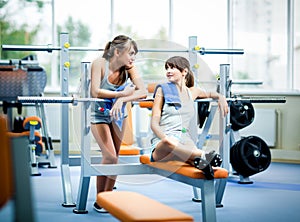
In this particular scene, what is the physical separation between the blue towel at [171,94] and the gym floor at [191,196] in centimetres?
76

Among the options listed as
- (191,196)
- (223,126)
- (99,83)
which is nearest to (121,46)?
(99,83)

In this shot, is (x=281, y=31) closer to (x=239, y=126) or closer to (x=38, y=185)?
(x=239, y=126)

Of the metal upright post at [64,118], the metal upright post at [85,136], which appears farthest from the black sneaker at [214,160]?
the metal upright post at [64,118]

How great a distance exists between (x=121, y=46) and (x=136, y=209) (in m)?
1.82

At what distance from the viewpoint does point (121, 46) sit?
351cm

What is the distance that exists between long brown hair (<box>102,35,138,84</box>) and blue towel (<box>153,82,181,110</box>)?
29cm

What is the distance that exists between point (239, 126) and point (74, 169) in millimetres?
1927

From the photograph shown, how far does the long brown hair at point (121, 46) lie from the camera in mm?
3506

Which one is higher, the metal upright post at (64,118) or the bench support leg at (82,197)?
the metal upright post at (64,118)

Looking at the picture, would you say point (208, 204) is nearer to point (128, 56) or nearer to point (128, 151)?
point (128, 56)

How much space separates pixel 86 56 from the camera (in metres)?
7.23

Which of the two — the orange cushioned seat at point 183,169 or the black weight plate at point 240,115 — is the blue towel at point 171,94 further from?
the black weight plate at point 240,115

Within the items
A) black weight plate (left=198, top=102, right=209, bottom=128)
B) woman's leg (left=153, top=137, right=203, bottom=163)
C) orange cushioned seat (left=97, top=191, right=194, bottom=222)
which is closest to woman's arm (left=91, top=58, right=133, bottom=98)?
woman's leg (left=153, top=137, right=203, bottom=163)

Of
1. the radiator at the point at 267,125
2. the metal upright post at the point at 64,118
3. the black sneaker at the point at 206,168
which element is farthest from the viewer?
the radiator at the point at 267,125
